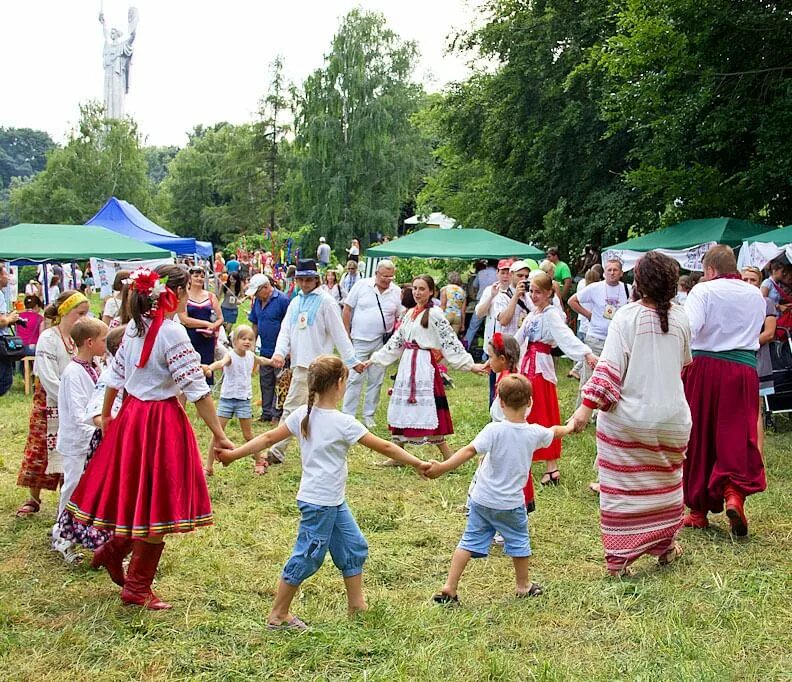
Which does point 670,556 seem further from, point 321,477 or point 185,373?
point 185,373

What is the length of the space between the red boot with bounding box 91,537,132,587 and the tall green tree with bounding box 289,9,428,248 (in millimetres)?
37528

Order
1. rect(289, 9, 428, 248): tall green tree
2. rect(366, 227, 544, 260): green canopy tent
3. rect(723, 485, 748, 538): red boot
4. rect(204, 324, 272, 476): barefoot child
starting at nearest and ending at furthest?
rect(723, 485, 748, 538): red boot < rect(204, 324, 272, 476): barefoot child < rect(366, 227, 544, 260): green canopy tent < rect(289, 9, 428, 248): tall green tree

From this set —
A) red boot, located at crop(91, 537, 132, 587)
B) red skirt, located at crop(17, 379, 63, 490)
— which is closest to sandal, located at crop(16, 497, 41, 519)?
red skirt, located at crop(17, 379, 63, 490)

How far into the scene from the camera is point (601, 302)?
9930 mm

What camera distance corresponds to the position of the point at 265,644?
162 inches

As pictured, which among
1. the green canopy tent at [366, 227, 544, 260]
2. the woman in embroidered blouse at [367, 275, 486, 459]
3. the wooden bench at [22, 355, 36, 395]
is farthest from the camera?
the green canopy tent at [366, 227, 544, 260]

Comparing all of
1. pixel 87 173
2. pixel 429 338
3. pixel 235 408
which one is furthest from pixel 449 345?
pixel 87 173

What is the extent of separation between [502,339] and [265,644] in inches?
103

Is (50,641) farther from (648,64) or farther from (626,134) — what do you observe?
(626,134)

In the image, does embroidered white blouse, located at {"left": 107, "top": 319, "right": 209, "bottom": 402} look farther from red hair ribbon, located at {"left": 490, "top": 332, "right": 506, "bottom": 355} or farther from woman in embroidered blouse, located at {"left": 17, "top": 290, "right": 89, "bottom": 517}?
red hair ribbon, located at {"left": 490, "top": 332, "right": 506, "bottom": 355}

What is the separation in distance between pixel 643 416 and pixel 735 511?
51.0 inches

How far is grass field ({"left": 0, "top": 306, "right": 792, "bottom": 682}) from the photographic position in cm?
384

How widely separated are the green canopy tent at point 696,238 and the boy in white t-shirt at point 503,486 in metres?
7.15

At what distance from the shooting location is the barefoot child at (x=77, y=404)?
5414 mm
